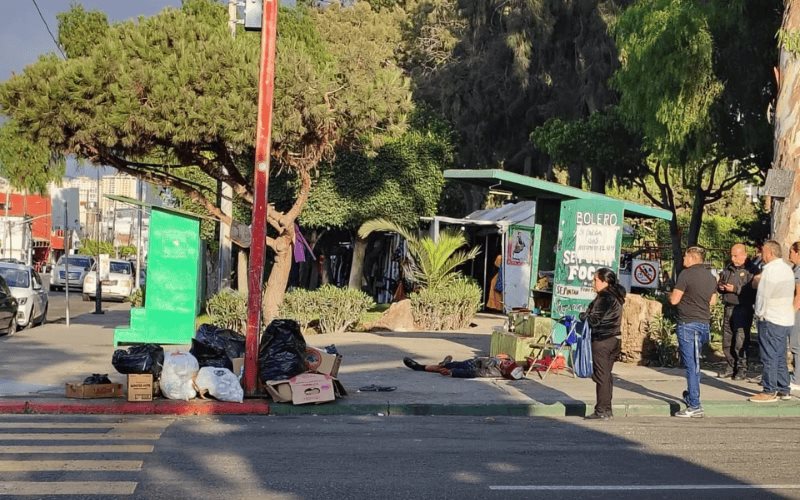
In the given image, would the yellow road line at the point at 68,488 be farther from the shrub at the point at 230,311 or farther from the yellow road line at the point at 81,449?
the shrub at the point at 230,311

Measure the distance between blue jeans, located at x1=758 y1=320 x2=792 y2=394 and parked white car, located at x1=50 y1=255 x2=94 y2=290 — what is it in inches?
1518

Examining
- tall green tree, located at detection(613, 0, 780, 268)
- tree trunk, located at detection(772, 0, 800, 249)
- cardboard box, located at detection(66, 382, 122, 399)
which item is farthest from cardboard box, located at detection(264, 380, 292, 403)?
tall green tree, located at detection(613, 0, 780, 268)

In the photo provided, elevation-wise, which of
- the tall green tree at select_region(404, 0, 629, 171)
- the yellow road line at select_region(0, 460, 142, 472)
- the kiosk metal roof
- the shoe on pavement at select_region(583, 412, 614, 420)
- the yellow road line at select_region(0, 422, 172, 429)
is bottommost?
the yellow road line at select_region(0, 422, 172, 429)

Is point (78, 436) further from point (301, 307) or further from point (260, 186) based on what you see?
point (301, 307)

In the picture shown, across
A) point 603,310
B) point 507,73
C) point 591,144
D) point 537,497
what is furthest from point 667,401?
point 507,73

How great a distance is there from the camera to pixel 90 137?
58.9 feet

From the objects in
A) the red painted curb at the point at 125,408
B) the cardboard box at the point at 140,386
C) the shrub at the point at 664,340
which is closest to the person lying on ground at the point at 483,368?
the shrub at the point at 664,340

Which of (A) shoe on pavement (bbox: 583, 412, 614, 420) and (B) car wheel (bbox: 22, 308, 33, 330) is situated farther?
(B) car wheel (bbox: 22, 308, 33, 330)

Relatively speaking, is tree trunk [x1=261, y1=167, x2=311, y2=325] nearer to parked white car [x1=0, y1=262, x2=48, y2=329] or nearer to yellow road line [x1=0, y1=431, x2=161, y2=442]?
parked white car [x1=0, y1=262, x2=48, y2=329]

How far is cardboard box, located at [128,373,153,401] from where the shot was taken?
1173cm

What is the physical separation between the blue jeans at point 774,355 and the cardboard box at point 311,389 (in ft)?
17.7

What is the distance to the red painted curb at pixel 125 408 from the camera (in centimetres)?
1153

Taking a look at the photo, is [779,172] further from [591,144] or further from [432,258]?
[591,144]

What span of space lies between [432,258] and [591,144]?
33.7ft
